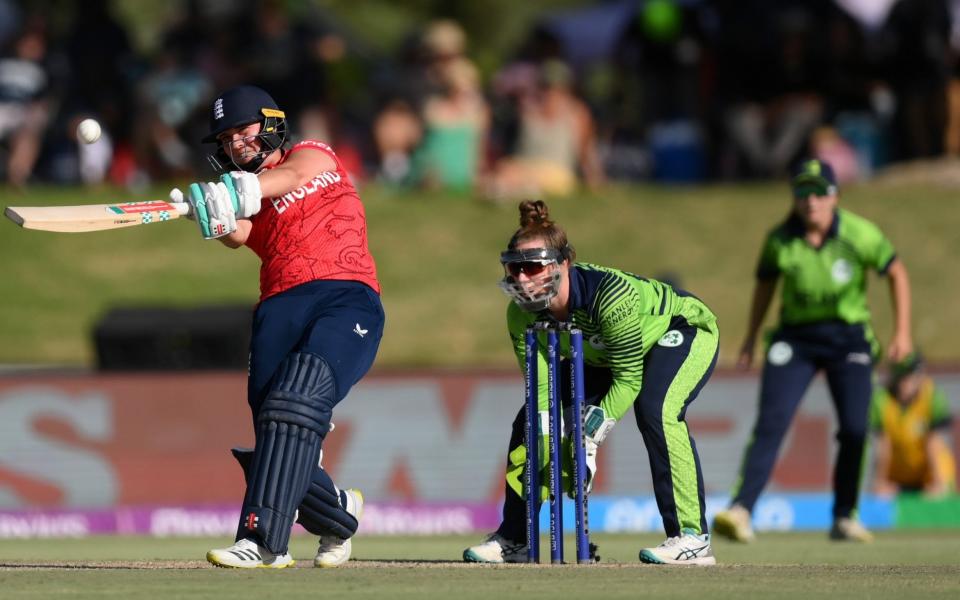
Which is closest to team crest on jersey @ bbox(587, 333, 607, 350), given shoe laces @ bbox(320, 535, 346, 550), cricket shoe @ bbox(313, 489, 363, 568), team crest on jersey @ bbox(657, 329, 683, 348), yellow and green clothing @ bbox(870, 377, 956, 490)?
team crest on jersey @ bbox(657, 329, 683, 348)

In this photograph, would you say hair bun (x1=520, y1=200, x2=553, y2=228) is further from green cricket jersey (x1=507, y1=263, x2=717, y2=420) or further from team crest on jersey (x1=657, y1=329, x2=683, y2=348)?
team crest on jersey (x1=657, y1=329, x2=683, y2=348)

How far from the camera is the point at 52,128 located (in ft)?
55.3

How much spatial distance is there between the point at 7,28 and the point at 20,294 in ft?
9.67

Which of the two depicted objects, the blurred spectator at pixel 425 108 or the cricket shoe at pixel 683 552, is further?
the blurred spectator at pixel 425 108

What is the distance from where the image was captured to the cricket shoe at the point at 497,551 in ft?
24.0

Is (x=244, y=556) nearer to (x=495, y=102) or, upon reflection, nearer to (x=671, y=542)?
(x=671, y=542)

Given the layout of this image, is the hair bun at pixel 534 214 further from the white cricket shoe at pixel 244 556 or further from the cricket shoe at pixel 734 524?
the cricket shoe at pixel 734 524

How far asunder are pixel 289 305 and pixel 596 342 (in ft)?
4.10

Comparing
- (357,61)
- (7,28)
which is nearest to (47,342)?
(7,28)

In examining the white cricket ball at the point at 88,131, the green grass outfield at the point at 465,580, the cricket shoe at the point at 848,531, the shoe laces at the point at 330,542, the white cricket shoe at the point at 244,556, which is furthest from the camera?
the cricket shoe at the point at 848,531

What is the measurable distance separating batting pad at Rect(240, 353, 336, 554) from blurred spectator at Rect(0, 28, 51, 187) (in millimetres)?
10596

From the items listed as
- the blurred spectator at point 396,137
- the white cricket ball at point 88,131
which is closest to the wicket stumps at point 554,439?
the white cricket ball at point 88,131

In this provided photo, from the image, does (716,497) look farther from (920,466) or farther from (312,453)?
(312,453)

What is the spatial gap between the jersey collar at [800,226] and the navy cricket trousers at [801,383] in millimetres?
509
